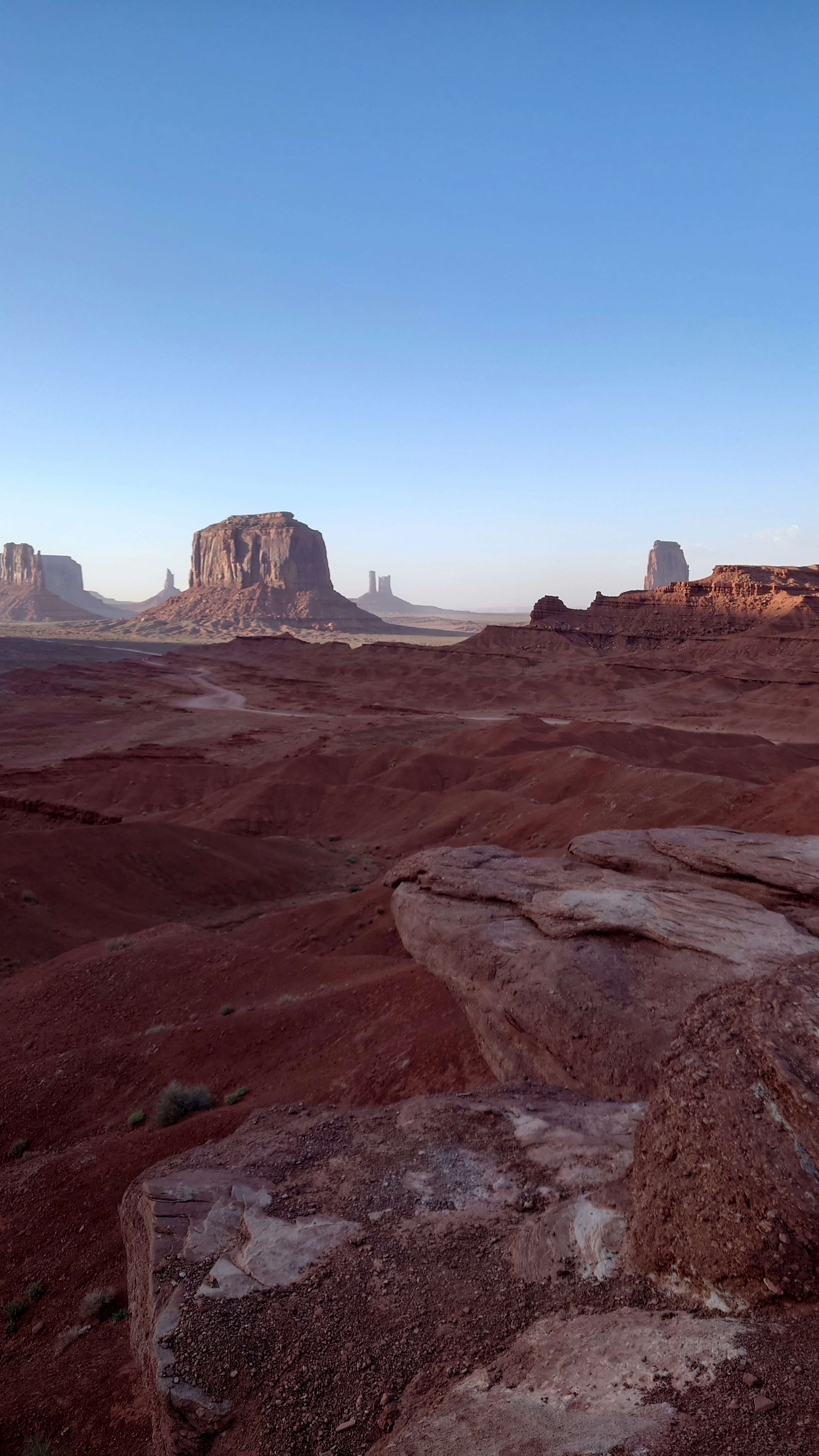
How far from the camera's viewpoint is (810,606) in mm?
82062

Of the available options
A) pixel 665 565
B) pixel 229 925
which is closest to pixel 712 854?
pixel 229 925

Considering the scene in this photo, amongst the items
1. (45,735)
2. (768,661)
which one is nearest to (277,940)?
(45,735)

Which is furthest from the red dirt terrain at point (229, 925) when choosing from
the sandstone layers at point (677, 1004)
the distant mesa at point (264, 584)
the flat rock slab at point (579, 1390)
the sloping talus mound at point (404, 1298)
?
the distant mesa at point (264, 584)

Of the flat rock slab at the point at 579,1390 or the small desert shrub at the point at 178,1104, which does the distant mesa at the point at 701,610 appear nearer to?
the small desert shrub at the point at 178,1104

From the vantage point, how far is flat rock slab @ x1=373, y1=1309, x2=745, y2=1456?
3.26m

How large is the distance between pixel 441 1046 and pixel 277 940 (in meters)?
→ 7.50

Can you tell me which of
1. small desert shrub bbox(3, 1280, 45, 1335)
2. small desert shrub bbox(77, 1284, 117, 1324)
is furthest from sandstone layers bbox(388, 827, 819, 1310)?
small desert shrub bbox(3, 1280, 45, 1335)

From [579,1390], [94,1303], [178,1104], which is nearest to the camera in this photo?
[579,1390]

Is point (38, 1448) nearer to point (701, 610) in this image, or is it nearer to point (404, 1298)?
point (404, 1298)

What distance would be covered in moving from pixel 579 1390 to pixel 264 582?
174 metres

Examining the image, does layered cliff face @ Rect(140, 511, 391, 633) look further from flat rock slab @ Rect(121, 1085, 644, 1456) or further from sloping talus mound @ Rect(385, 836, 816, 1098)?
flat rock slab @ Rect(121, 1085, 644, 1456)

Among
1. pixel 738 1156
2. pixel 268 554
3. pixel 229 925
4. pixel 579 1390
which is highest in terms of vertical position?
pixel 268 554

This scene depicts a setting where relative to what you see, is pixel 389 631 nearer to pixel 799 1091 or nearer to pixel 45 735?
pixel 45 735

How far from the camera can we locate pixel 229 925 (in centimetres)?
1953
